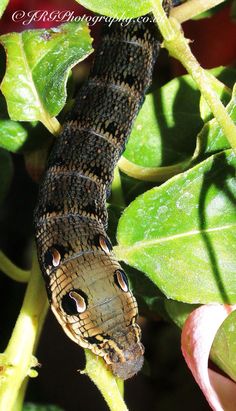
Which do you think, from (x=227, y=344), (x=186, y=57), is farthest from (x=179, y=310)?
(x=186, y=57)

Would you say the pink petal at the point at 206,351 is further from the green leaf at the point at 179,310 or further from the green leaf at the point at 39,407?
the green leaf at the point at 39,407

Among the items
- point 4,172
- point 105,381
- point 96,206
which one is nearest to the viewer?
point 105,381

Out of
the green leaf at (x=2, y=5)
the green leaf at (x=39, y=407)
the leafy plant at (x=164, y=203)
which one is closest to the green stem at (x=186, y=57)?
the leafy plant at (x=164, y=203)

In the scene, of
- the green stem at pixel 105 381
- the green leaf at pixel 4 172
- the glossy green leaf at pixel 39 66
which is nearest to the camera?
the green stem at pixel 105 381

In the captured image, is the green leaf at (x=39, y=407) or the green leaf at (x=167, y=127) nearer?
the green leaf at (x=167, y=127)

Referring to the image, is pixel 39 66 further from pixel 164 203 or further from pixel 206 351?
pixel 206 351

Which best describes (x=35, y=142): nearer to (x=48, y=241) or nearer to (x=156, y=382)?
(x=48, y=241)

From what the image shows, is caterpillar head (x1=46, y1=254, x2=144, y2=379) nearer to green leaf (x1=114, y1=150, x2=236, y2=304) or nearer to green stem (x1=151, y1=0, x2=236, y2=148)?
green leaf (x1=114, y1=150, x2=236, y2=304)
